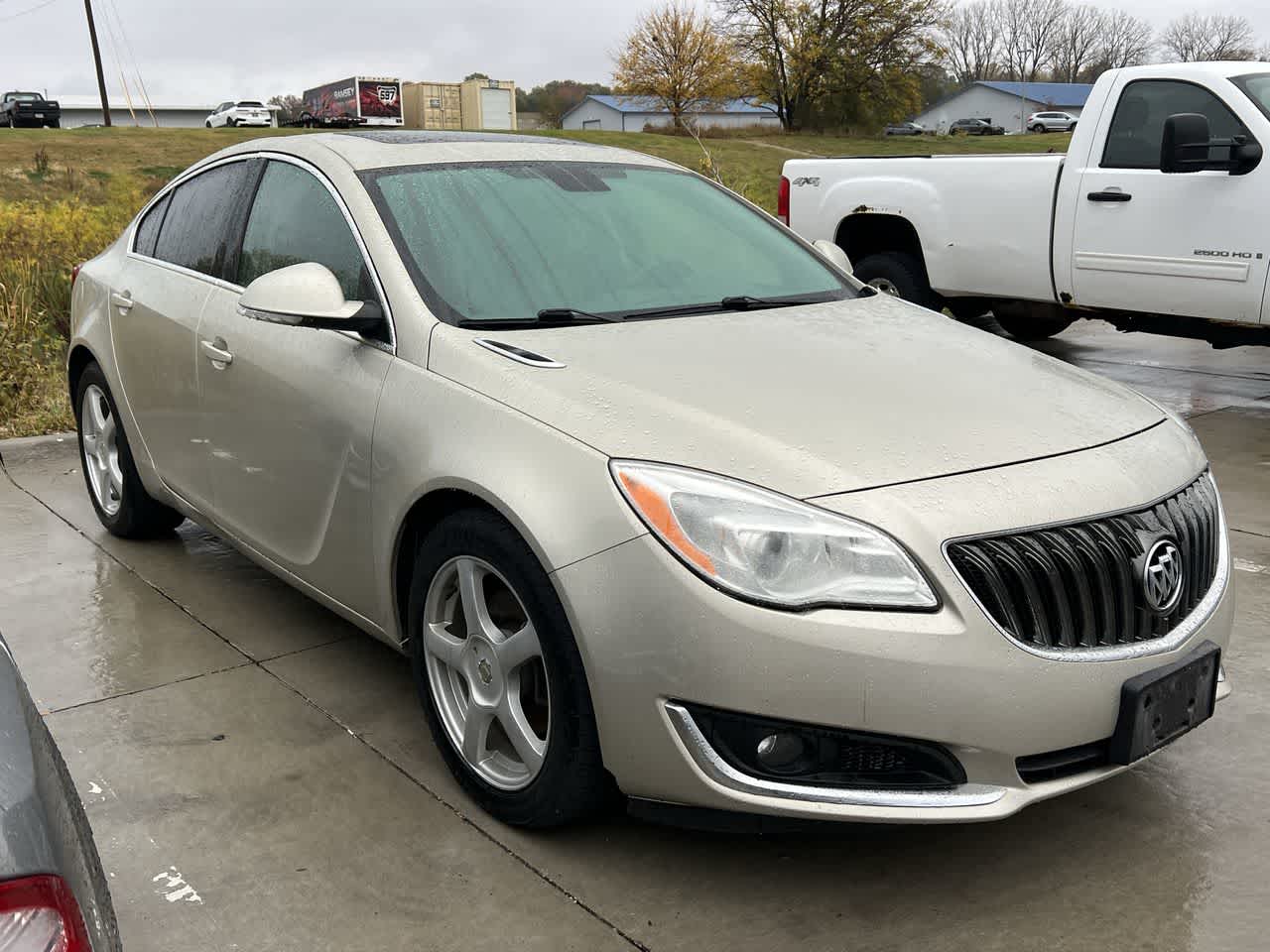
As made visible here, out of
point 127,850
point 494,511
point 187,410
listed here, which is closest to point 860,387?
point 494,511

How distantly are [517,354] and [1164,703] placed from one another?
1593 mm

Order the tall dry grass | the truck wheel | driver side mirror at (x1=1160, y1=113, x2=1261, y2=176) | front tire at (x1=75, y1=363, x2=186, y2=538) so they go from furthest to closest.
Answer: the truck wheel
the tall dry grass
driver side mirror at (x1=1160, y1=113, x2=1261, y2=176)
front tire at (x1=75, y1=363, x2=186, y2=538)

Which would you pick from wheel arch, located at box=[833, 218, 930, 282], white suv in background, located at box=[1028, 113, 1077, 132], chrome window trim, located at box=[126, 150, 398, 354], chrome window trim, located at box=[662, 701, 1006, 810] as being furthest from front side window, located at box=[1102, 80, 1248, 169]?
white suv in background, located at box=[1028, 113, 1077, 132]

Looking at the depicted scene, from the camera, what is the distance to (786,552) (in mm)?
2408

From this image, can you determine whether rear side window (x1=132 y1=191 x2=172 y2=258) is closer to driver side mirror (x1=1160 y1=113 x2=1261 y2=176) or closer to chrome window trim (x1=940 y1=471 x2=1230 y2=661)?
chrome window trim (x1=940 y1=471 x2=1230 y2=661)

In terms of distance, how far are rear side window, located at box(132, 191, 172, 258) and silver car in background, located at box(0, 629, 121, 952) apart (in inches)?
140

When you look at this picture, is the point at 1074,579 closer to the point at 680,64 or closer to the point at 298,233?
the point at 298,233

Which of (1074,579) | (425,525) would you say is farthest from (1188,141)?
(425,525)

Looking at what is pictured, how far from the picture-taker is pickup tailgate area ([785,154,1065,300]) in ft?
26.0

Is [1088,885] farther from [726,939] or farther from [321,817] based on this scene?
[321,817]

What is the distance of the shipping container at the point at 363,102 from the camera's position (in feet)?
194

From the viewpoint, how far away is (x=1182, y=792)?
307 cm

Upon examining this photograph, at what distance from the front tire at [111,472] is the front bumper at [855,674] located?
117 inches

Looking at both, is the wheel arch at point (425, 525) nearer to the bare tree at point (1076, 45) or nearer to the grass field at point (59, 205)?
the grass field at point (59, 205)
